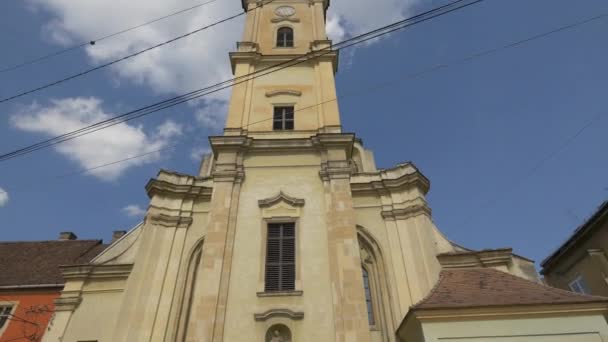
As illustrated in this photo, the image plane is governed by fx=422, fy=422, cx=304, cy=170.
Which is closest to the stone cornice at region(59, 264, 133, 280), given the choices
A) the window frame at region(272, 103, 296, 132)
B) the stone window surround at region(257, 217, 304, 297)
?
the stone window surround at region(257, 217, 304, 297)

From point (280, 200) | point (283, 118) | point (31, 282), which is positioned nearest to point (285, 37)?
point (283, 118)

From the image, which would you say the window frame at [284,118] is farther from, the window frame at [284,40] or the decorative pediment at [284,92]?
the window frame at [284,40]

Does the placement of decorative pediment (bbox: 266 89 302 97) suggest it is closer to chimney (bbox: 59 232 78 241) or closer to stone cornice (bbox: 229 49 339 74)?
stone cornice (bbox: 229 49 339 74)

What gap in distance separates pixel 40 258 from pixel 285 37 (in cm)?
1695

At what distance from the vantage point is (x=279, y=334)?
11602mm

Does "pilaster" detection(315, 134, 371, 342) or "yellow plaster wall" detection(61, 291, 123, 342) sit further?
"yellow plaster wall" detection(61, 291, 123, 342)

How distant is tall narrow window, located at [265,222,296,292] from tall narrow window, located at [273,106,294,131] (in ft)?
16.4

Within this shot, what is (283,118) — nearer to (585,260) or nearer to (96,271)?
(96,271)

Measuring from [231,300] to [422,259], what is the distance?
6790 mm

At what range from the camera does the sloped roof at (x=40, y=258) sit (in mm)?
18702

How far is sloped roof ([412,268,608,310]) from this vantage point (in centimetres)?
1019

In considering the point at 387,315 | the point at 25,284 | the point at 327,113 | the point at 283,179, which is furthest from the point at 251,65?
the point at 25,284

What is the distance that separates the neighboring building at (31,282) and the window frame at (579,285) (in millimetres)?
21474

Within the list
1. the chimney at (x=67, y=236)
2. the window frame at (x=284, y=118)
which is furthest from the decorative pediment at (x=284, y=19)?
the chimney at (x=67, y=236)
